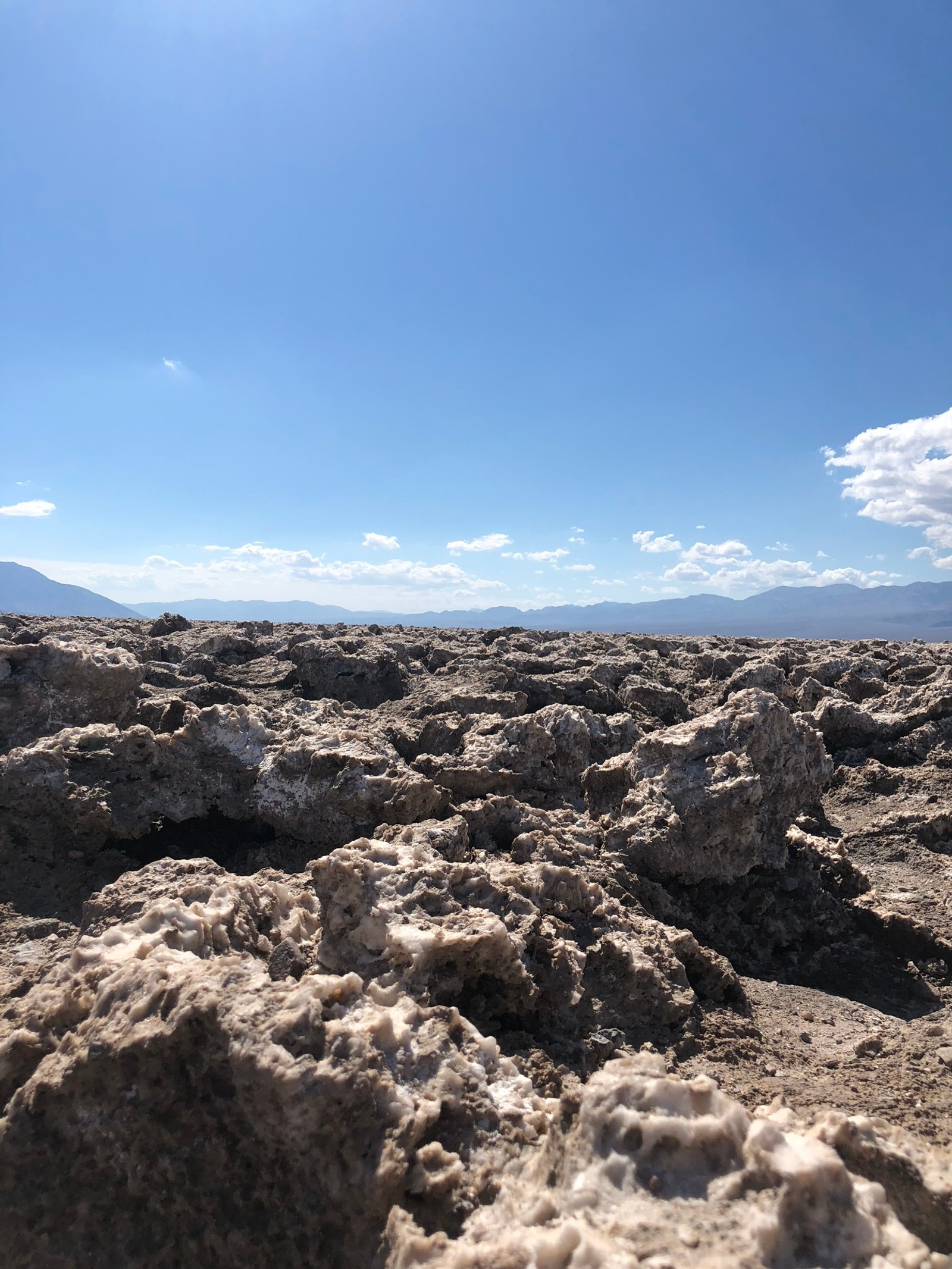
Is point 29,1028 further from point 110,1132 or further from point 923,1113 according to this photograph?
point 923,1113

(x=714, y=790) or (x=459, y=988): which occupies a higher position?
(x=714, y=790)

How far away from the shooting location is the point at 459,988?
331cm

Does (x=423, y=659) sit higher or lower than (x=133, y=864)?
higher

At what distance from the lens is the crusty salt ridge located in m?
2.12

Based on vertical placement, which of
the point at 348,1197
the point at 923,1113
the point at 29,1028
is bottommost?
the point at 923,1113

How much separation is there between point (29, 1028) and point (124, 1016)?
49cm

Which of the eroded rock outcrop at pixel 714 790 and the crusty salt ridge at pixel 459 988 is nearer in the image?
the crusty salt ridge at pixel 459 988

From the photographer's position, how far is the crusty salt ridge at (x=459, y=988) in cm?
212

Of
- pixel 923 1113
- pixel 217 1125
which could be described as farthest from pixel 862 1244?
pixel 217 1125

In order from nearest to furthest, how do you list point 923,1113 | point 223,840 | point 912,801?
point 923,1113
point 223,840
point 912,801

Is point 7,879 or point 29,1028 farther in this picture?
point 7,879

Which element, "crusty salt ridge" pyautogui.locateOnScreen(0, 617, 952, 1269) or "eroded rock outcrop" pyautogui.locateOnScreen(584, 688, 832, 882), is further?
"eroded rock outcrop" pyautogui.locateOnScreen(584, 688, 832, 882)

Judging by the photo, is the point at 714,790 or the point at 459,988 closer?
the point at 459,988

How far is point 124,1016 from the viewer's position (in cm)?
264
